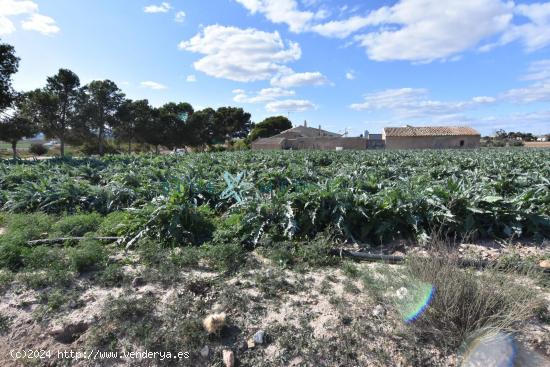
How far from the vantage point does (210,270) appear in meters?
3.61

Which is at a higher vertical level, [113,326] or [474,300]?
[474,300]

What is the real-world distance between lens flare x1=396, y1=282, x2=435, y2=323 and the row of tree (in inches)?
958

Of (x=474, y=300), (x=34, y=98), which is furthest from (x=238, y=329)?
(x=34, y=98)

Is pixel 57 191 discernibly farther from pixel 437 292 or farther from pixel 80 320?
pixel 437 292

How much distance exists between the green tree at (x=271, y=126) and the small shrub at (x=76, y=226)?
55.9m

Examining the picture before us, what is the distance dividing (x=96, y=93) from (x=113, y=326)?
39232mm

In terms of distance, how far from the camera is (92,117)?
3519 centimetres

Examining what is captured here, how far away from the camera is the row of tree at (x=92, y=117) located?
22078 mm

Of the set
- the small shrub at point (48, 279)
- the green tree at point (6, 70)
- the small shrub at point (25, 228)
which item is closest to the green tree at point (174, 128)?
the green tree at point (6, 70)

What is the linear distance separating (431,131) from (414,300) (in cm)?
5464

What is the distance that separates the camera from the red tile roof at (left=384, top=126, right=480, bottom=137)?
49469mm

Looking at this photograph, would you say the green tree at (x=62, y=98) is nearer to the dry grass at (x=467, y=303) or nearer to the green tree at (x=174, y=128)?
the green tree at (x=174, y=128)

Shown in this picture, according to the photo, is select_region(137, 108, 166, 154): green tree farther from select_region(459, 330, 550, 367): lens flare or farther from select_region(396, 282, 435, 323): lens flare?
select_region(459, 330, 550, 367): lens flare

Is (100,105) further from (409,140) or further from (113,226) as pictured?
(409,140)
